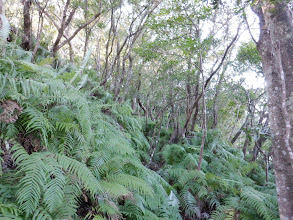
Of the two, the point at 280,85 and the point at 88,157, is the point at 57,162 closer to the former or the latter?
the point at 88,157

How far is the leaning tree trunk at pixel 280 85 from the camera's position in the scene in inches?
97.7

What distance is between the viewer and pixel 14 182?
175 cm

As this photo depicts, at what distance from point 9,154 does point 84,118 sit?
789 mm

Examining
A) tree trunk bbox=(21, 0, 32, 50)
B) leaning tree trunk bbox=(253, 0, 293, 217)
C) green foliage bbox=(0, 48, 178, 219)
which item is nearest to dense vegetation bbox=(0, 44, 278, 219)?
green foliage bbox=(0, 48, 178, 219)

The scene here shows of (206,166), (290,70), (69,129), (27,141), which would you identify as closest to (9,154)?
(27,141)

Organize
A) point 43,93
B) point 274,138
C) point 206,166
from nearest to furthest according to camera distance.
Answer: point 43,93, point 274,138, point 206,166

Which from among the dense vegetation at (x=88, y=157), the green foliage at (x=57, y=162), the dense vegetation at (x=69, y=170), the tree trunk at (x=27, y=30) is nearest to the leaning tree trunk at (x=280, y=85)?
the dense vegetation at (x=88, y=157)

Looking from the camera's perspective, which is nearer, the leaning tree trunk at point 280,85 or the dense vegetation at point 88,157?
the dense vegetation at point 88,157

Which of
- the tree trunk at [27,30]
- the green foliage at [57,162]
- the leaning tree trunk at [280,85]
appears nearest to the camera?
the green foliage at [57,162]

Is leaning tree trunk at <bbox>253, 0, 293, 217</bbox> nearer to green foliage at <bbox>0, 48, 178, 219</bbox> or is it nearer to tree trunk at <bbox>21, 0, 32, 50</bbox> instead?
green foliage at <bbox>0, 48, 178, 219</bbox>

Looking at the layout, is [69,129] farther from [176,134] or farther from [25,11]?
[176,134]

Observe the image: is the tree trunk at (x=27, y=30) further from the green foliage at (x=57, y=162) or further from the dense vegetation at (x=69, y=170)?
the green foliage at (x=57, y=162)

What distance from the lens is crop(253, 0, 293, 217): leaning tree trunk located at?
8.14 feet

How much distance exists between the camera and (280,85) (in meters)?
2.72
